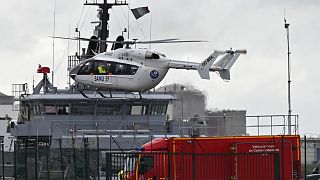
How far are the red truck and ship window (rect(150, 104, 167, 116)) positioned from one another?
15.9 meters

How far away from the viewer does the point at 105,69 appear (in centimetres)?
5316

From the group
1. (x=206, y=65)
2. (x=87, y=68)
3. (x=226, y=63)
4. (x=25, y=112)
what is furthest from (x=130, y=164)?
(x=226, y=63)

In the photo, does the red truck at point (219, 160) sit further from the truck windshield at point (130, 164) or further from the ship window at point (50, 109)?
the ship window at point (50, 109)

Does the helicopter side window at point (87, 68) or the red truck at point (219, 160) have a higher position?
the helicopter side window at point (87, 68)

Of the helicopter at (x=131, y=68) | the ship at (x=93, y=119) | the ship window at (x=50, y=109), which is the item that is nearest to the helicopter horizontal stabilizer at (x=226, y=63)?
the helicopter at (x=131, y=68)

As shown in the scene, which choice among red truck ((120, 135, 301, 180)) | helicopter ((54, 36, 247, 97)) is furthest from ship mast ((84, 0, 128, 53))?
red truck ((120, 135, 301, 180))

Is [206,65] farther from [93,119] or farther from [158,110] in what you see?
[93,119]

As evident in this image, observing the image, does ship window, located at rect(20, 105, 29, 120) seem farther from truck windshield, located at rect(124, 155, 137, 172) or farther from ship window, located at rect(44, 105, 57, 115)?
truck windshield, located at rect(124, 155, 137, 172)

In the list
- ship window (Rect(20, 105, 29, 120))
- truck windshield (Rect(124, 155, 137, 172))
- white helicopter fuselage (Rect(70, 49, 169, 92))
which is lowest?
truck windshield (Rect(124, 155, 137, 172))

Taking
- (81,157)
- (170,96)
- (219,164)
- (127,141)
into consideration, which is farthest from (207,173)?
(170,96)

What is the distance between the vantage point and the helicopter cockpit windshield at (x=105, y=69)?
53094 mm

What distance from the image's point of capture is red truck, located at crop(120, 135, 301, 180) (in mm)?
34562

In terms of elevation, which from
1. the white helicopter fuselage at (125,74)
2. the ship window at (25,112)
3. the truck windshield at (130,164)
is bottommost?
the truck windshield at (130,164)

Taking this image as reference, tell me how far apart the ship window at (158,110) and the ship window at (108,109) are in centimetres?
182
